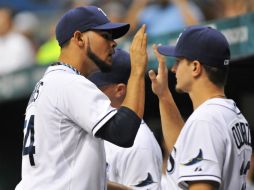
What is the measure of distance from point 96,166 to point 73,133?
19 centimetres

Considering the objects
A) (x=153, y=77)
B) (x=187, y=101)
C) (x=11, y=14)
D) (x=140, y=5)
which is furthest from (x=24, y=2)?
(x=153, y=77)

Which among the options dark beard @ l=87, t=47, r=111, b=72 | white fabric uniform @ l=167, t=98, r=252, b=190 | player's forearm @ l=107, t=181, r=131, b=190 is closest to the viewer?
white fabric uniform @ l=167, t=98, r=252, b=190

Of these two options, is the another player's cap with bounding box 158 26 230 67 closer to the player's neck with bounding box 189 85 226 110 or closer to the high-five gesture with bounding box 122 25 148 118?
the player's neck with bounding box 189 85 226 110

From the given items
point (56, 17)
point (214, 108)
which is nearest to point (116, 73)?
point (214, 108)

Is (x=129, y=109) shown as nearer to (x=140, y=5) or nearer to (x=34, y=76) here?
(x=34, y=76)

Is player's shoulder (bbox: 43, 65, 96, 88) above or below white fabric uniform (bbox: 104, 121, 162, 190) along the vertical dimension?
above

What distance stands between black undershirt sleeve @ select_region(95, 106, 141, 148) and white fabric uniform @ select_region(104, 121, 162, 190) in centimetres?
80

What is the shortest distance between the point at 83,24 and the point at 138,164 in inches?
37.1

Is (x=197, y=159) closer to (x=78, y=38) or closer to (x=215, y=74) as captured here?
(x=215, y=74)

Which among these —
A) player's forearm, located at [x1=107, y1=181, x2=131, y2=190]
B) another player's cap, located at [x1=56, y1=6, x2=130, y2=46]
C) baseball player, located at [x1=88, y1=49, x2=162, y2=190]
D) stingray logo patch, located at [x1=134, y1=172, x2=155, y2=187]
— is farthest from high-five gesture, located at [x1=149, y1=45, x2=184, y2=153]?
another player's cap, located at [x1=56, y1=6, x2=130, y2=46]

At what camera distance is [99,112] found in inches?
146

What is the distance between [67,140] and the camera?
3.82m

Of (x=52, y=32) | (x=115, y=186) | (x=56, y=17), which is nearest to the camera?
(x=115, y=186)

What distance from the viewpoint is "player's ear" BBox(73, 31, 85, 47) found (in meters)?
3.96
